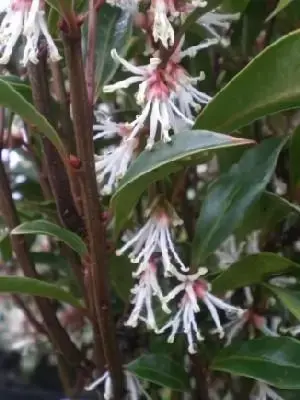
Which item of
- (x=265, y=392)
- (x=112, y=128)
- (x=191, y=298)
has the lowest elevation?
(x=265, y=392)

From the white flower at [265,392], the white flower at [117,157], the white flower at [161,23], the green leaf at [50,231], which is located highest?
the white flower at [161,23]

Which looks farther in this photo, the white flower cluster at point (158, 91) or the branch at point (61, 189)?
the branch at point (61, 189)

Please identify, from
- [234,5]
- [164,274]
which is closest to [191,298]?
[164,274]

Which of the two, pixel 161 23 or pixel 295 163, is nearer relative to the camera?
pixel 161 23

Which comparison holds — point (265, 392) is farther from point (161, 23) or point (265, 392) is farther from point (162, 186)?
point (161, 23)

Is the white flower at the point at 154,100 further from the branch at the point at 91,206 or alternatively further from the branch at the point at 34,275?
the branch at the point at 34,275

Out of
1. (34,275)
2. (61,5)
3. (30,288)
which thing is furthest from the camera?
(34,275)

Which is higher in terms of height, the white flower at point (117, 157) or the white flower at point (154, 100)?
the white flower at point (154, 100)

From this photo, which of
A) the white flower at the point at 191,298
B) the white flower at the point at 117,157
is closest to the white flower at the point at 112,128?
the white flower at the point at 117,157
